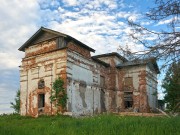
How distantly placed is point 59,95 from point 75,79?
213 centimetres

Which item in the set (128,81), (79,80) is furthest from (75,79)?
(128,81)

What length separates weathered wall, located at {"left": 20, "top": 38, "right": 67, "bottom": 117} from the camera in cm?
2239

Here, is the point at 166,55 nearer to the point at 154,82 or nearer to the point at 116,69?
the point at 116,69

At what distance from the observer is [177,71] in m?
7.65

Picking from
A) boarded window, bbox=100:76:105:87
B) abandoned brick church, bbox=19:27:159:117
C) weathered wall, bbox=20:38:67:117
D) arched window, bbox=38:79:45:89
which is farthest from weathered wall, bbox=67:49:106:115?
arched window, bbox=38:79:45:89

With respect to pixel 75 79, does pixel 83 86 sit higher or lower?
lower

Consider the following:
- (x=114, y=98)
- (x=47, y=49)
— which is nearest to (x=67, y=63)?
(x=47, y=49)

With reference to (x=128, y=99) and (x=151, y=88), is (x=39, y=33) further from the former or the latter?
(x=151, y=88)

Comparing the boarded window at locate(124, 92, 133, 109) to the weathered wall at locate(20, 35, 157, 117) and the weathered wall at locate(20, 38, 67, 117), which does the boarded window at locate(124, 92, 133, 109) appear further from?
the weathered wall at locate(20, 38, 67, 117)

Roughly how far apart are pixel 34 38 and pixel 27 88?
4.67 meters

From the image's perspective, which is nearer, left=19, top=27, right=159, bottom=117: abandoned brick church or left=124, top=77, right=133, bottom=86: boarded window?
left=19, top=27, right=159, bottom=117: abandoned brick church

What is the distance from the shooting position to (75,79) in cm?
2281

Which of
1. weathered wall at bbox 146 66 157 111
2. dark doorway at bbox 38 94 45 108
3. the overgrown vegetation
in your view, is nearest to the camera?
the overgrown vegetation

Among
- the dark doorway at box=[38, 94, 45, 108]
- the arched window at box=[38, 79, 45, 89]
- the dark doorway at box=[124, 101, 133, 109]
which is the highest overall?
the arched window at box=[38, 79, 45, 89]
